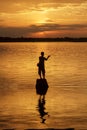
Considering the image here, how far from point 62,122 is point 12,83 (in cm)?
1568

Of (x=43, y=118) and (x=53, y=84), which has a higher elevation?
(x=53, y=84)

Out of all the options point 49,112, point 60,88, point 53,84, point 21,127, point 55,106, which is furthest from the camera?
point 53,84

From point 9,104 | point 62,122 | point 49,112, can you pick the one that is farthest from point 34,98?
point 62,122

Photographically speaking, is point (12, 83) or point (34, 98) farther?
point (12, 83)

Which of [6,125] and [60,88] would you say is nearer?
[6,125]

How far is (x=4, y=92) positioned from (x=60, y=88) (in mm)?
3824

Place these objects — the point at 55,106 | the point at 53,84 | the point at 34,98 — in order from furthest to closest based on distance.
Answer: the point at 53,84, the point at 34,98, the point at 55,106

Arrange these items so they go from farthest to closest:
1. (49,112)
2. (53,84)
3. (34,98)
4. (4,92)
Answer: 1. (53,84)
2. (4,92)
3. (34,98)
4. (49,112)

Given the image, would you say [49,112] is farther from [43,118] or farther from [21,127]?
[21,127]

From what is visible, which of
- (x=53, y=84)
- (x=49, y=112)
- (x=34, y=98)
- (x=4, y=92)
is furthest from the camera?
(x=53, y=84)

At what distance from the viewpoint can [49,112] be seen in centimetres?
2033

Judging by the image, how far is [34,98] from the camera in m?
24.9

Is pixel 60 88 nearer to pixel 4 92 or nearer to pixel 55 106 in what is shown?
pixel 4 92

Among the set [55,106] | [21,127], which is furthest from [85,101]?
[21,127]
